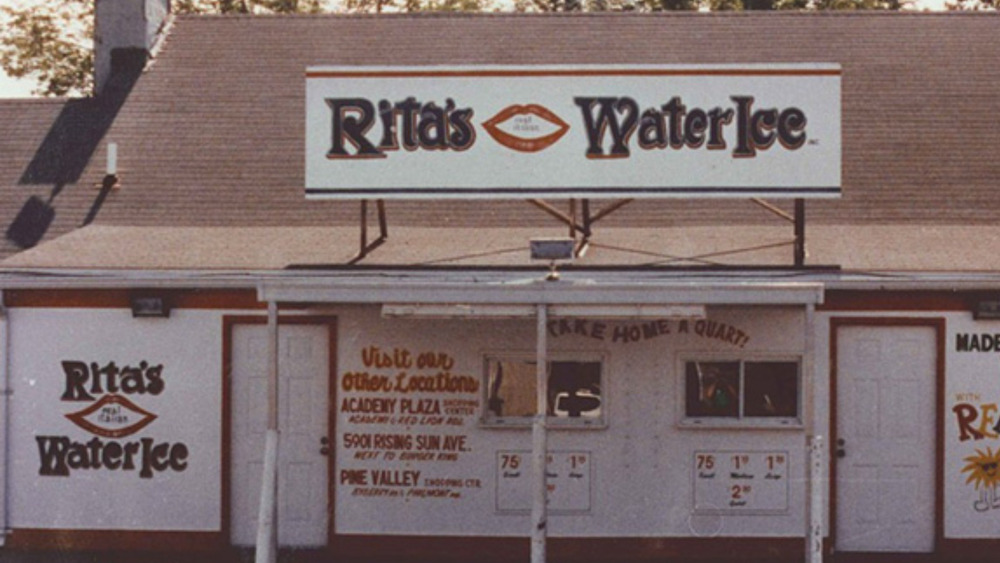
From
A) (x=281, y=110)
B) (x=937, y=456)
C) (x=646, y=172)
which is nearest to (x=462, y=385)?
(x=646, y=172)

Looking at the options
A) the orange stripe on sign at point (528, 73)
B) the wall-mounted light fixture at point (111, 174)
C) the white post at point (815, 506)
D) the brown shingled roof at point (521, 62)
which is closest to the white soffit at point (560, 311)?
the white post at point (815, 506)

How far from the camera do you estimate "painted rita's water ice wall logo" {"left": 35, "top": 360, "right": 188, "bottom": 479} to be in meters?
13.3

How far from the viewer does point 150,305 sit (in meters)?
13.2

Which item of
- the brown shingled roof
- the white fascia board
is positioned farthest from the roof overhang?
the brown shingled roof

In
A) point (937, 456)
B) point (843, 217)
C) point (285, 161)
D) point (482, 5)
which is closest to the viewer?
point (937, 456)

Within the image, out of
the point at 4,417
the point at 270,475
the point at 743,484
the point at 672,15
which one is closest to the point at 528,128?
the point at 743,484

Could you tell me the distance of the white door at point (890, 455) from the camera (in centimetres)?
1297

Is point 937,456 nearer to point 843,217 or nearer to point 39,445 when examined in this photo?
point 843,217

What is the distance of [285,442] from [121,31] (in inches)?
343

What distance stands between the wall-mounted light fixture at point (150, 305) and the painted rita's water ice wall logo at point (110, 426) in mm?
550

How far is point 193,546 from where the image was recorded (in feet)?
43.6

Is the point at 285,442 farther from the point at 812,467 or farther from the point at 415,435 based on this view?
the point at 812,467

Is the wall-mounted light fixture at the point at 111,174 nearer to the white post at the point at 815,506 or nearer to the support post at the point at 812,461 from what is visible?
the support post at the point at 812,461

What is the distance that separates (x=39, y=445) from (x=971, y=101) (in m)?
12.3
